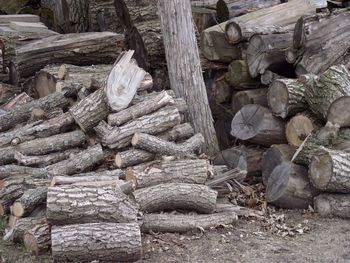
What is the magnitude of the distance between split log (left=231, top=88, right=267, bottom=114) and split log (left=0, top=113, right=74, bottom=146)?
2.26m

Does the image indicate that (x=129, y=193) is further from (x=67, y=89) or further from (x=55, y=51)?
(x=55, y=51)

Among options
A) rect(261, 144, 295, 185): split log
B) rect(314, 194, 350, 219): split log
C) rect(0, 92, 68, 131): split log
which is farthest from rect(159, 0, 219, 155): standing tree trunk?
rect(314, 194, 350, 219): split log

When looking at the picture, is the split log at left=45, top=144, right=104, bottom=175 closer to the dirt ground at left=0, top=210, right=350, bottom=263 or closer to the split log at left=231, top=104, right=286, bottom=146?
the dirt ground at left=0, top=210, right=350, bottom=263

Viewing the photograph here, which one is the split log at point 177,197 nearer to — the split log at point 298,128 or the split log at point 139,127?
the split log at point 139,127

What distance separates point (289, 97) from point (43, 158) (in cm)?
280

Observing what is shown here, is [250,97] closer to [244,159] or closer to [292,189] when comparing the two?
[244,159]

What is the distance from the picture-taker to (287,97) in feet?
23.7

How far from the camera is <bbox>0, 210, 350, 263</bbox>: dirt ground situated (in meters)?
5.69

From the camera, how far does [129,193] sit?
19.2 feet

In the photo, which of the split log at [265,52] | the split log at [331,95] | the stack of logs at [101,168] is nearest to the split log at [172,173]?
the stack of logs at [101,168]

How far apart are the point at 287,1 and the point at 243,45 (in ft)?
5.59

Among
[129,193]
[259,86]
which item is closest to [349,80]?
[259,86]

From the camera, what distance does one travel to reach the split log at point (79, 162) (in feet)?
21.8

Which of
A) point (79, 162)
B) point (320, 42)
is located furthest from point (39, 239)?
point (320, 42)
